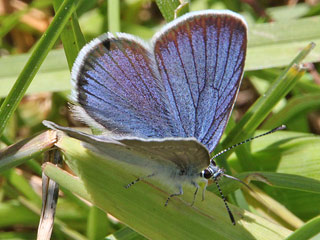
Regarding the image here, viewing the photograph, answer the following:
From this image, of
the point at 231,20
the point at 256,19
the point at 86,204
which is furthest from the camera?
the point at 256,19

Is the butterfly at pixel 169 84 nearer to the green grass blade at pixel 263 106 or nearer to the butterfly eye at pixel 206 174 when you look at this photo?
the butterfly eye at pixel 206 174

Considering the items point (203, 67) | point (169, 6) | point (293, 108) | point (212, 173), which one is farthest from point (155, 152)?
point (293, 108)

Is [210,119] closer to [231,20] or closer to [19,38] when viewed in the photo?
[231,20]

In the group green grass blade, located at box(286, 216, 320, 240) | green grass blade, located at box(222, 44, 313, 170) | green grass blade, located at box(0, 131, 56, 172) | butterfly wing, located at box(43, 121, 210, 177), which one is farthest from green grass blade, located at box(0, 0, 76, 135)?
green grass blade, located at box(286, 216, 320, 240)

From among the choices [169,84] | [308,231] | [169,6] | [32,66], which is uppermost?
[169,6]

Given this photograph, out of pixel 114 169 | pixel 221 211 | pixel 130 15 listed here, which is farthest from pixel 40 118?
pixel 221 211

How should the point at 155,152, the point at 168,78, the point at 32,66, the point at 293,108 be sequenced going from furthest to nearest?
the point at 293,108, the point at 168,78, the point at 32,66, the point at 155,152

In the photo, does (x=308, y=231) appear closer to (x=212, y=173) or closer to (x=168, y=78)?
(x=212, y=173)
